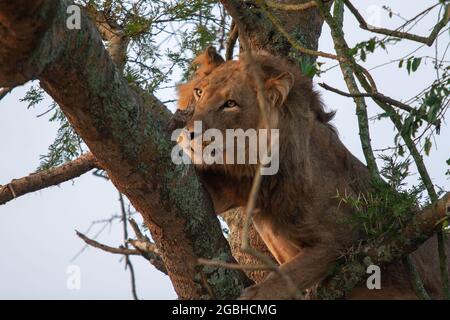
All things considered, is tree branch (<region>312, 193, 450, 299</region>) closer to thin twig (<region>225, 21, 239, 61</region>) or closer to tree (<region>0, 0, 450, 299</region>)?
tree (<region>0, 0, 450, 299</region>)

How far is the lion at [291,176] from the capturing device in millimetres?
5738

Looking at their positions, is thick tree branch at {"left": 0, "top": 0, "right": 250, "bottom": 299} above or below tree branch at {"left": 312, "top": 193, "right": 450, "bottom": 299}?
above

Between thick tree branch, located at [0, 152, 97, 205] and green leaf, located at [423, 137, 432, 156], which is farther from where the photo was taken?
thick tree branch, located at [0, 152, 97, 205]

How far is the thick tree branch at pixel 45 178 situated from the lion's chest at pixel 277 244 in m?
1.40

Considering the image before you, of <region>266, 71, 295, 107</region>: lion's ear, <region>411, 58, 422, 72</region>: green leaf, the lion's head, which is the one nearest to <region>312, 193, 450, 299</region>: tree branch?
<region>411, 58, 422, 72</region>: green leaf

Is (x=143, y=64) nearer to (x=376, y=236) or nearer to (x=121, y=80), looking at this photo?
(x=121, y=80)

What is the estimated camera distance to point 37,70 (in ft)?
13.9

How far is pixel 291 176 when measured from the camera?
5.89 metres

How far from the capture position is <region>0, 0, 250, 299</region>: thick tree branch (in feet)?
13.5

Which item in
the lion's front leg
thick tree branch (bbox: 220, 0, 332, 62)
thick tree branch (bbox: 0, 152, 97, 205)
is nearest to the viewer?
the lion's front leg

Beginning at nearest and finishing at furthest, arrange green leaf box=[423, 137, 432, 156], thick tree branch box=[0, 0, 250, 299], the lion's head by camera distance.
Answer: thick tree branch box=[0, 0, 250, 299]
green leaf box=[423, 137, 432, 156]
the lion's head

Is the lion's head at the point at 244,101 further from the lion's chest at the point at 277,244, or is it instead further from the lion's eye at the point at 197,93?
the lion's chest at the point at 277,244

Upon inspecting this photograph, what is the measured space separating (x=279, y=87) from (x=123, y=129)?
1671 mm

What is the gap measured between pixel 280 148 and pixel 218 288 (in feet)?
3.91
